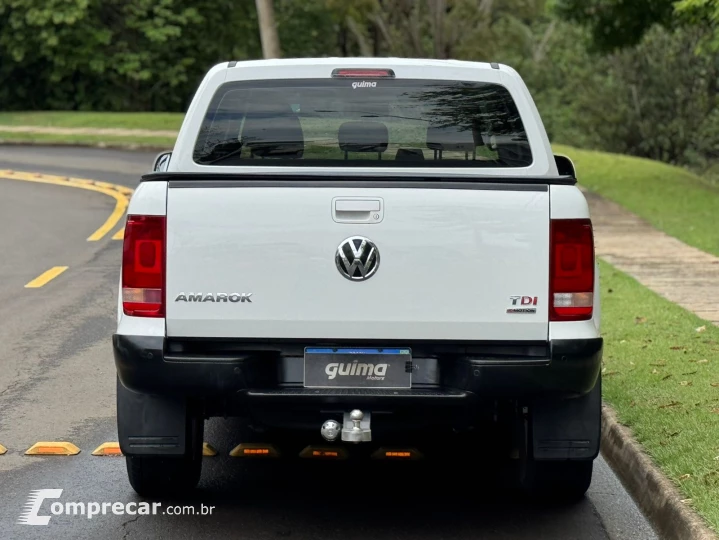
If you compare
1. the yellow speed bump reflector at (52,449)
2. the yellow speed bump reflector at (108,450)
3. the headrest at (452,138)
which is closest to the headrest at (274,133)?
the headrest at (452,138)

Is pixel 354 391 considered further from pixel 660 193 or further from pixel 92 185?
pixel 660 193

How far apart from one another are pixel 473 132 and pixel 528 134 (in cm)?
26

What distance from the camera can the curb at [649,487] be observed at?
17.9 ft

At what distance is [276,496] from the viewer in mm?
6371

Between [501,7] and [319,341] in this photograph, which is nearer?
[319,341]

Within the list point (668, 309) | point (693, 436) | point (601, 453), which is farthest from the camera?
point (668, 309)

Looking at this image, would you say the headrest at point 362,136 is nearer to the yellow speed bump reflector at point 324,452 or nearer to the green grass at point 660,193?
the yellow speed bump reflector at point 324,452

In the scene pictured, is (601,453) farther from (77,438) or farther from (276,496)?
(77,438)

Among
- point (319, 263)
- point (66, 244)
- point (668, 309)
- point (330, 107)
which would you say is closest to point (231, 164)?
point (330, 107)

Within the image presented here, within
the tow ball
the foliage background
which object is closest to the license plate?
the tow ball

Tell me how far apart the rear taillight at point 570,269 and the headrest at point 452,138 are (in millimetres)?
999

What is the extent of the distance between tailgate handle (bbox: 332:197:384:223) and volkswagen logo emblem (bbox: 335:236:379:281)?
0.08 metres

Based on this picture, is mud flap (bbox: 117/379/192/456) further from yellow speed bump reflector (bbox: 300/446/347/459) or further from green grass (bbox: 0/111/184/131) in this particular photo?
green grass (bbox: 0/111/184/131)

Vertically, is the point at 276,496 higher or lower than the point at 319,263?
lower
